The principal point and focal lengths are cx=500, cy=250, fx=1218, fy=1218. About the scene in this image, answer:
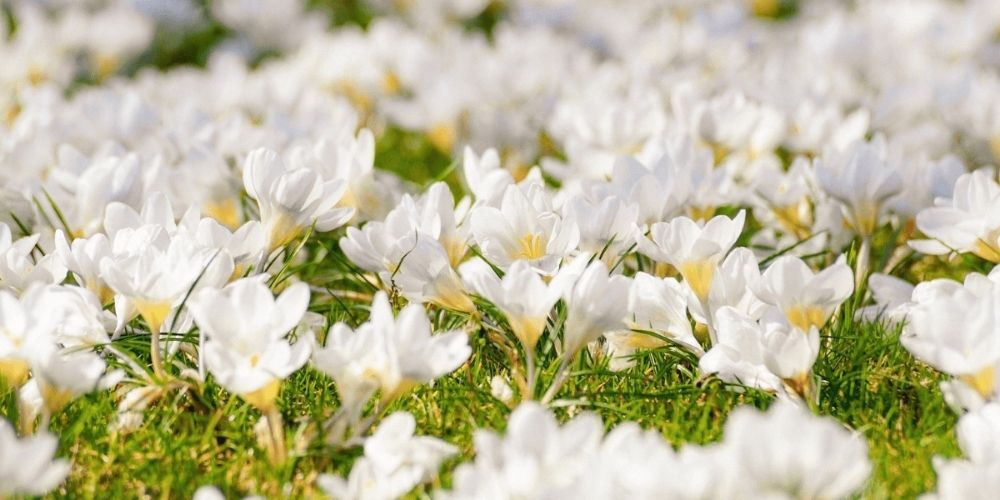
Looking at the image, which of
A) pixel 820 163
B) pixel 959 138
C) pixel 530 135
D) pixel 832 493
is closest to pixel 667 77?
pixel 530 135

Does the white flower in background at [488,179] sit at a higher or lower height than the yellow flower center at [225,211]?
higher

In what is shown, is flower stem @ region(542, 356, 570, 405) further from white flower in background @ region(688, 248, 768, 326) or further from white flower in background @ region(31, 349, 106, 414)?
white flower in background @ region(31, 349, 106, 414)

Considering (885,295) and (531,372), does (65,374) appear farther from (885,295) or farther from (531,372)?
(885,295)

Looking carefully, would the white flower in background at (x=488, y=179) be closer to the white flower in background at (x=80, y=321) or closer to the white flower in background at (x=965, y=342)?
the white flower in background at (x=80, y=321)

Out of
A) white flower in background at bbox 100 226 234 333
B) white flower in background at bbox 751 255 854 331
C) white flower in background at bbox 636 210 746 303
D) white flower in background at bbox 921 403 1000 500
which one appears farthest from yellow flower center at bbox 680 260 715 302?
white flower in background at bbox 100 226 234 333

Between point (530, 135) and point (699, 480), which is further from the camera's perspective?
point (530, 135)

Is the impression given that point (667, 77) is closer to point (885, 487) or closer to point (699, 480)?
point (885, 487)

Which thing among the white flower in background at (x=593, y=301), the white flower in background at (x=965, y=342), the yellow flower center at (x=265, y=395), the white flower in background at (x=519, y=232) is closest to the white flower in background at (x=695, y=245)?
the white flower in background at (x=519, y=232)
